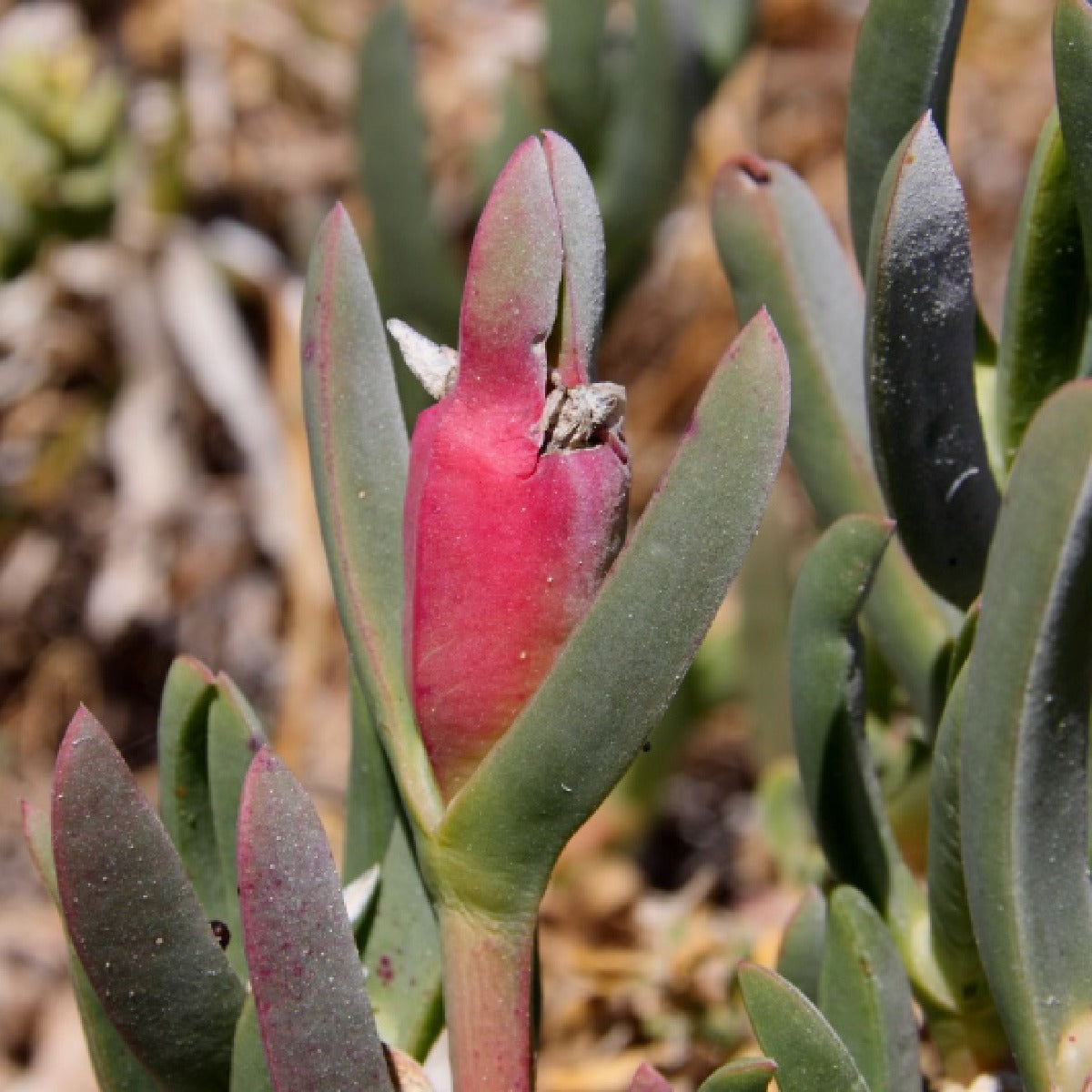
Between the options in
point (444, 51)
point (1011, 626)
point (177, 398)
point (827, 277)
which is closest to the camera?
point (1011, 626)

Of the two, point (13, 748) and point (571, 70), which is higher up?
point (571, 70)

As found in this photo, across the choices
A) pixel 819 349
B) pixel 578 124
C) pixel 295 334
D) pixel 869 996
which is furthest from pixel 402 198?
pixel 869 996

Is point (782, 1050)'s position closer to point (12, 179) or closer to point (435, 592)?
point (435, 592)

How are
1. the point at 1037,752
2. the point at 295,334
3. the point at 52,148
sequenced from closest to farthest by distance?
1. the point at 1037,752
2. the point at 52,148
3. the point at 295,334

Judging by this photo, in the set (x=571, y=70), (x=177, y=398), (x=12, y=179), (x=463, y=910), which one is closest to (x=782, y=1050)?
(x=463, y=910)

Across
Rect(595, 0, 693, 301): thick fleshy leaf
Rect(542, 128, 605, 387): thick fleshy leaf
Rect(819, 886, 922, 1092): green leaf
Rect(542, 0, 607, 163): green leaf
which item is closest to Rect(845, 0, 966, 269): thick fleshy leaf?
Rect(542, 128, 605, 387): thick fleshy leaf

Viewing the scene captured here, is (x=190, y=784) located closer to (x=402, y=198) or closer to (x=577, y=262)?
(x=577, y=262)
